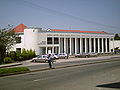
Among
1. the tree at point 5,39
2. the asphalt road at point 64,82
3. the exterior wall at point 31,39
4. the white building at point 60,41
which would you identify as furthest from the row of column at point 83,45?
the asphalt road at point 64,82

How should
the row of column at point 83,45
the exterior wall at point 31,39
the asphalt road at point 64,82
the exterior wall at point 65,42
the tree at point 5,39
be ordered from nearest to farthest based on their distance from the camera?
the asphalt road at point 64,82 < the tree at point 5,39 < the exterior wall at point 31,39 < the exterior wall at point 65,42 < the row of column at point 83,45

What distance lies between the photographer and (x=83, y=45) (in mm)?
70250

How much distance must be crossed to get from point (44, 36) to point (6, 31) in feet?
47.6

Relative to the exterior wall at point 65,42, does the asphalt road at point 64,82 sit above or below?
below

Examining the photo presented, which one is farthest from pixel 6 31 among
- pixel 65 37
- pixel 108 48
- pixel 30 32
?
pixel 108 48

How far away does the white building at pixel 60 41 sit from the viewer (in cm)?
5269

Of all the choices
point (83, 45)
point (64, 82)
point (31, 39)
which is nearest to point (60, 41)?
point (83, 45)

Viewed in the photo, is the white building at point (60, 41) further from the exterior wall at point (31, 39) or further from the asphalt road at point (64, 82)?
the asphalt road at point (64, 82)

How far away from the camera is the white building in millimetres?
52688

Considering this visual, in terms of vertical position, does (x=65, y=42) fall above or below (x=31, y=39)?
below

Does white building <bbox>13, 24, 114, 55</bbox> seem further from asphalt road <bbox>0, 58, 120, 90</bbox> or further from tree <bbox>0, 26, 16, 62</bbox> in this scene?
asphalt road <bbox>0, 58, 120, 90</bbox>

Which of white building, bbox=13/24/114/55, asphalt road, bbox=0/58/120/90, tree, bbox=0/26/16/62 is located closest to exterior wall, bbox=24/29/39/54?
white building, bbox=13/24/114/55

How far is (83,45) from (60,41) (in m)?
11.9

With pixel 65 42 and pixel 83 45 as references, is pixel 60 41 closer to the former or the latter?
pixel 65 42
